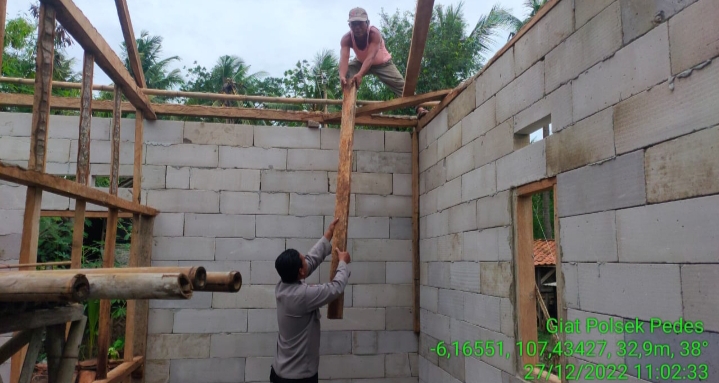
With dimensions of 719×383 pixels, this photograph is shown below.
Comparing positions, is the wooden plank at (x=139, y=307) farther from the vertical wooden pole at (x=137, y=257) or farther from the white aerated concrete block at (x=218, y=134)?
the white aerated concrete block at (x=218, y=134)

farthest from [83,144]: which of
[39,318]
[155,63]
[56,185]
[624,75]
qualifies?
[155,63]

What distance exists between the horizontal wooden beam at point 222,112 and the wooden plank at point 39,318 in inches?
128

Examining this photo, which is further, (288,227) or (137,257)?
(288,227)

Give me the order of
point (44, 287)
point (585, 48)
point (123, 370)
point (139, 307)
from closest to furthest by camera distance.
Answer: point (44, 287)
point (585, 48)
point (123, 370)
point (139, 307)

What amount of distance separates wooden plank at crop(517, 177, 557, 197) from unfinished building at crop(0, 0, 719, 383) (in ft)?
0.04

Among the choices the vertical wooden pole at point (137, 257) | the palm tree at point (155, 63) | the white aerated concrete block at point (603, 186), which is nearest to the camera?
the white aerated concrete block at point (603, 186)

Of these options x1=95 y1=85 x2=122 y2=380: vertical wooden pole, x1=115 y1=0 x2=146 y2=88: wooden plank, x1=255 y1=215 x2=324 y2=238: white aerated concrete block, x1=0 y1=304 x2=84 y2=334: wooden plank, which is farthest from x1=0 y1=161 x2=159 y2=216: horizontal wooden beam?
x1=115 y1=0 x2=146 y2=88: wooden plank

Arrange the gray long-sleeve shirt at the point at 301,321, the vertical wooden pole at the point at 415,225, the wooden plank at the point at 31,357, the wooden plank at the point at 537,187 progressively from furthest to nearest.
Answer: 1. the vertical wooden pole at the point at 415,225
2. the gray long-sleeve shirt at the point at 301,321
3. the wooden plank at the point at 537,187
4. the wooden plank at the point at 31,357

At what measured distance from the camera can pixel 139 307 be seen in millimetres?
4457

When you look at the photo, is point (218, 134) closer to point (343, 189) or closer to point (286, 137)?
point (286, 137)

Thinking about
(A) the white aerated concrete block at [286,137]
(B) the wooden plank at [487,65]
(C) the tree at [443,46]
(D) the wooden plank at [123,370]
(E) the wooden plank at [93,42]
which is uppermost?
(C) the tree at [443,46]

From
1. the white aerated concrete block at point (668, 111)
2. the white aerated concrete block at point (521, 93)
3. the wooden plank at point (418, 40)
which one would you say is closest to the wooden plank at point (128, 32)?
the wooden plank at point (418, 40)

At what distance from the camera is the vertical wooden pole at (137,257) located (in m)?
4.29

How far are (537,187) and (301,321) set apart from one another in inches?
66.3
